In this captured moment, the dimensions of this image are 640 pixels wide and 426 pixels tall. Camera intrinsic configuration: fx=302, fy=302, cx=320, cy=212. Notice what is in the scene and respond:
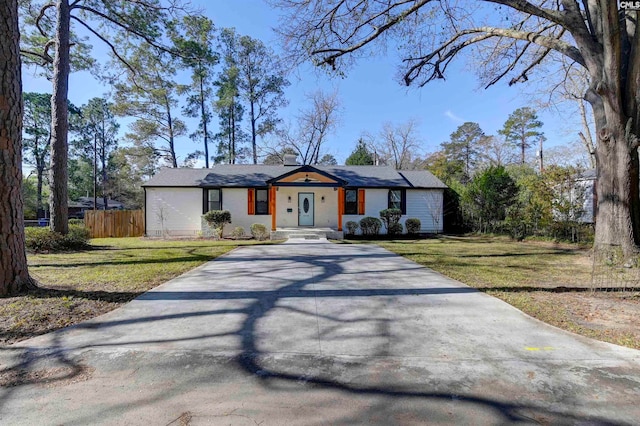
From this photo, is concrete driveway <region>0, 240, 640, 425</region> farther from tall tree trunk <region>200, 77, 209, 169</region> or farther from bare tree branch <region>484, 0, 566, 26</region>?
tall tree trunk <region>200, 77, 209, 169</region>

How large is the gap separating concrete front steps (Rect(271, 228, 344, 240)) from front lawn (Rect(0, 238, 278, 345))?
16.8ft

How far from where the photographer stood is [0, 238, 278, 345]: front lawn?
3.64m

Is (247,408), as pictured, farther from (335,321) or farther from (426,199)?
(426,199)

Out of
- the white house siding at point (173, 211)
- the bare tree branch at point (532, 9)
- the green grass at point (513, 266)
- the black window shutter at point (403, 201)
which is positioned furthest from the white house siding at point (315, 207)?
the bare tree branch at point (532, 9)

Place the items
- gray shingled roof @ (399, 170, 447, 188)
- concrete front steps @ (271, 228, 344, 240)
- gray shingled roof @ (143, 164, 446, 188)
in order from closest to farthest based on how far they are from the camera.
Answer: concrete front steps @ (271, 228, 344, 240) → gray shingled roof @ (143, 164, 446, 188) → gray shingled roof @ (399, 170, 447, 188)

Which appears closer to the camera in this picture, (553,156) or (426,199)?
(426,199)

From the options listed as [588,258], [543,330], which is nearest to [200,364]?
[543,330]

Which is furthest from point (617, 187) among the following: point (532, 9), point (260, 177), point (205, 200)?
point (205, 200)

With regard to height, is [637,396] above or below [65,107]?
below

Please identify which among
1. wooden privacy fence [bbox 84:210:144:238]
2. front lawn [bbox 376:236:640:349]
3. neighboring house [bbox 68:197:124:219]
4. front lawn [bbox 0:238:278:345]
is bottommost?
front lawn [bbox 376:236:640:349]

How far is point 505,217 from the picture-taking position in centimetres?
1491

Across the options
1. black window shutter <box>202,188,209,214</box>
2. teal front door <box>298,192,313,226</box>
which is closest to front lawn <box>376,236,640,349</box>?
teal front door <box>298,192,313,226</box>

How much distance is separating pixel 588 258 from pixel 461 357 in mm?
8387

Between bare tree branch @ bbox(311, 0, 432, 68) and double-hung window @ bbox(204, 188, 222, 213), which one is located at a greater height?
bare tree branch @ bbox(311, 0, 432, 68)
